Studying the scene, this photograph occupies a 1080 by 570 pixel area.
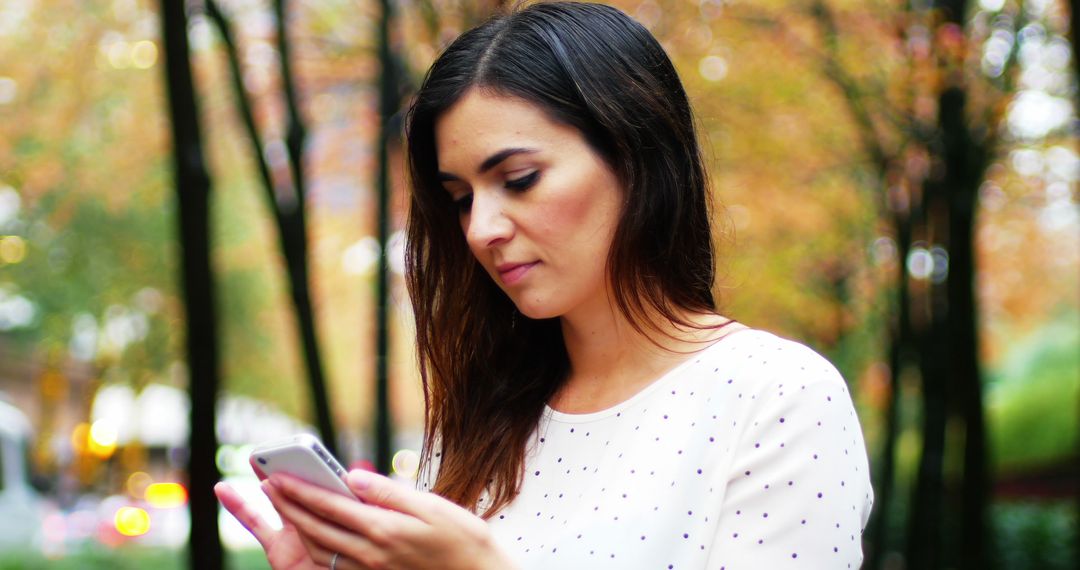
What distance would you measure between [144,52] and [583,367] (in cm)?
941

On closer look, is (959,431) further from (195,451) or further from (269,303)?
(269,303)

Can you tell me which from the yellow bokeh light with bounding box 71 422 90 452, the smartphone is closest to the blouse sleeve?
the smartphone

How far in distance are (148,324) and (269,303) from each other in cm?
292

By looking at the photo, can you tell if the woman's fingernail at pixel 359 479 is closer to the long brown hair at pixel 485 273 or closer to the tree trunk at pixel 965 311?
the long brown hair at pixel 485 273

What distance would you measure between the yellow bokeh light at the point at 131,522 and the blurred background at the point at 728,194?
1.6 inches

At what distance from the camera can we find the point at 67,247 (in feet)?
75.9

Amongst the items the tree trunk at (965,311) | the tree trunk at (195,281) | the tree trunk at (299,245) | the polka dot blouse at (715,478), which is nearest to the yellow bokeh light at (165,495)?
the tree trunk at (299,245)

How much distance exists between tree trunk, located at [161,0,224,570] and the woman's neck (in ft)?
12.1

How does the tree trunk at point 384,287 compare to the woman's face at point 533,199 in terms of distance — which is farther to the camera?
the tree trunk at point 384,287

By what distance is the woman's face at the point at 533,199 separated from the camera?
90.2 inches

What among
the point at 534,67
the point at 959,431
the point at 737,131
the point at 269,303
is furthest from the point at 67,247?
the point at 534,67

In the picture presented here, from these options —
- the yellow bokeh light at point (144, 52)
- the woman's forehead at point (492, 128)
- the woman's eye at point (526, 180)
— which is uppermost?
the yellow bokeh light at point (144, 52)

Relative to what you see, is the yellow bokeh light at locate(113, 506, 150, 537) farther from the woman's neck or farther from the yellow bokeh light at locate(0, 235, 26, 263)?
the woman's neck

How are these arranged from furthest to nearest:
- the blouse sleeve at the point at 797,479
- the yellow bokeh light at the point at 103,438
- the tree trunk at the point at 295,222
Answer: the yellow bokeh light at the point at 103,438 → the tree trunk at the point at 295,222 → the blouse sleeve at the point at 797,479
